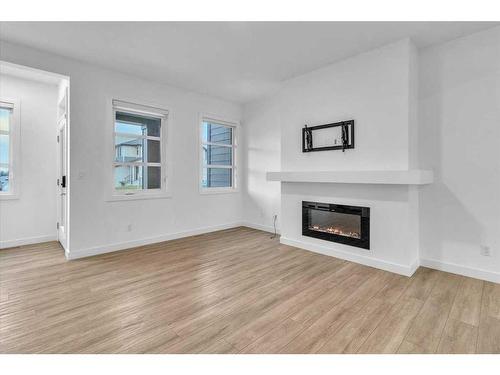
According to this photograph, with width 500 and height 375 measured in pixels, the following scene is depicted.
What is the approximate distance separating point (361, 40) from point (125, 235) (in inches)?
165

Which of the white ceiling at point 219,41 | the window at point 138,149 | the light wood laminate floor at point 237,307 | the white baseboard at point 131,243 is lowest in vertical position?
the light wood laminate floor at point 237,307

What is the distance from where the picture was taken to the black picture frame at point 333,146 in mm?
3338

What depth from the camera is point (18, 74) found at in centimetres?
393

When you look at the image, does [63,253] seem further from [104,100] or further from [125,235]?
[104,100]

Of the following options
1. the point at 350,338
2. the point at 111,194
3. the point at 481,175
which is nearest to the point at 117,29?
the point at 111,194

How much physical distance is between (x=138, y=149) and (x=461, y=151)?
4.46 m

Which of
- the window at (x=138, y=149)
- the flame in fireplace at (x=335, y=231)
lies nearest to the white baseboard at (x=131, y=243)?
the window at (x=138, y=149)

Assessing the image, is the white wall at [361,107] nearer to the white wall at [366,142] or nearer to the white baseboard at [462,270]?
the white wall at [366,142]

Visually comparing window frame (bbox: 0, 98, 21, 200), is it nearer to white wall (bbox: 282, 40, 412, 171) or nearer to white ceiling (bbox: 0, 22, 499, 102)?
white ceiling (bbox: 0, 22, 499, 102)

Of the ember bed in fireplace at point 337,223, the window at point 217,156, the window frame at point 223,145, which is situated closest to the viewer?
the ember bed in fireplace at point 337,223

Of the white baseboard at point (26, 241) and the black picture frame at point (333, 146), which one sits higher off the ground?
the black picture frame at point (333, 146)

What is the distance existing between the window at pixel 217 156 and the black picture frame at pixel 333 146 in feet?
6.86

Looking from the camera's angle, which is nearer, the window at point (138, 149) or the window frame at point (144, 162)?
the window frame at point (144, 162)

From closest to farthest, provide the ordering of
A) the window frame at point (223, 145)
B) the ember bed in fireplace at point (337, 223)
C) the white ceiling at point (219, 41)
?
the white ceiling at point (219, 41) < the ember bed in fireplace at point (337, 223) < the window frame at point (223, 145)
